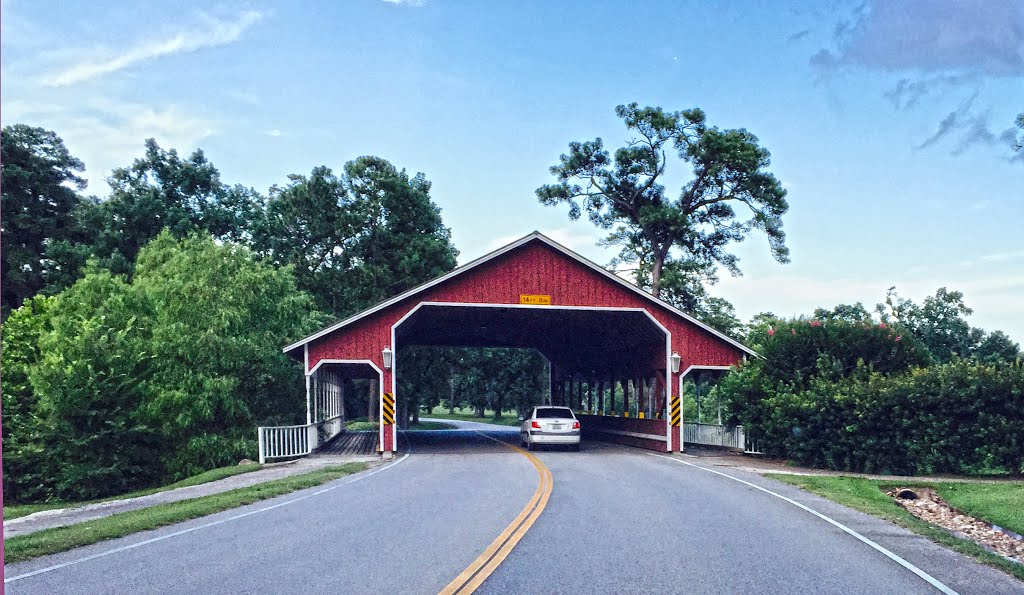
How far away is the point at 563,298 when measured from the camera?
2759 cm

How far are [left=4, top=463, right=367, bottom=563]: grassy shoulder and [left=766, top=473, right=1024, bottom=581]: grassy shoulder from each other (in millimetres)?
10505

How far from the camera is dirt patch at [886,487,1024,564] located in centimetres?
1172

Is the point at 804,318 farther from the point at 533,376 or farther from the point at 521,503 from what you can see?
the point at 533,376

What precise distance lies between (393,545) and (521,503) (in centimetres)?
420

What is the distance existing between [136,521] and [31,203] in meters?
46.3

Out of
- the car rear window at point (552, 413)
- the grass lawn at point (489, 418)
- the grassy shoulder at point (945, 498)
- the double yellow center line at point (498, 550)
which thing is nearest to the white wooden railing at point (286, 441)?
the car rear window at point (552, 413)

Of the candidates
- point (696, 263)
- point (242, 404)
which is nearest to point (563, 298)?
point (242, 404)

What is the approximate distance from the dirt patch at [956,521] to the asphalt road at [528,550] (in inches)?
71.3

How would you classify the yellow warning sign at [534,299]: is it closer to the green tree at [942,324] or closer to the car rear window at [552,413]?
the car rear window at [552,413]

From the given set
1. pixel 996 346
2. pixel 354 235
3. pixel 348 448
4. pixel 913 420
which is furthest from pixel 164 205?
pixel 996 346

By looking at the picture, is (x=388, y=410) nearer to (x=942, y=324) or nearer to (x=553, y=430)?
(x=553, y=430)

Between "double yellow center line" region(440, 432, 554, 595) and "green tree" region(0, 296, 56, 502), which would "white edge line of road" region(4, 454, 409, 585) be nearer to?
"double yellow center line" region(440, 432, 554, 595)

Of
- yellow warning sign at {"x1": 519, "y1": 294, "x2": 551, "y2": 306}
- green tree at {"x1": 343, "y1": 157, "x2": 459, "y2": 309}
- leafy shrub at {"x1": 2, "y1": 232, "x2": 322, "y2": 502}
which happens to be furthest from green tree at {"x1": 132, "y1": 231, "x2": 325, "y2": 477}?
green tree at {"x1": 343, "y1": 157, "x2": 459, "y2": 309}

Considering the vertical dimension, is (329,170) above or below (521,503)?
above
